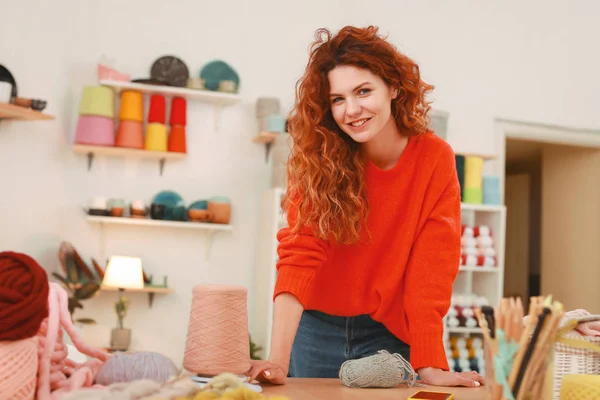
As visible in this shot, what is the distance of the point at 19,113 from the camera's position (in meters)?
2.97

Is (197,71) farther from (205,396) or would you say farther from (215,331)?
(205,396)

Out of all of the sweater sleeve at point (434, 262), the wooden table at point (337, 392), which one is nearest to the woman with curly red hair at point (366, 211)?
the sweater sleeve at point (434, 262)

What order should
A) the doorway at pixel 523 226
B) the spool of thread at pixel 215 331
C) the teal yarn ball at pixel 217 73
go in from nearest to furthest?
the spool of thread at pixel 215 331
the teal yarn ball at pixel 217 73
the doorway at pixel 523 226

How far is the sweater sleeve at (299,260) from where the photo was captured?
1332 millimetres

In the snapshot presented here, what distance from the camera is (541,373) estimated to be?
0.75 m

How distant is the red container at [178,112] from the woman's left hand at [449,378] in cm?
263

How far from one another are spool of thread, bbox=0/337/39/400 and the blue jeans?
2.56ft

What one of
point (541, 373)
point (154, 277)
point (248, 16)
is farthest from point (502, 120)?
point (541, 373)

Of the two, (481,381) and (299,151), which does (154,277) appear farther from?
(481,381)

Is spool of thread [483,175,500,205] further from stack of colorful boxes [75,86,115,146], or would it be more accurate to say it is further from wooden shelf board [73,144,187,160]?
stack of colorful boxes [75,86,115,146]

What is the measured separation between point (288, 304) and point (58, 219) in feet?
8.34

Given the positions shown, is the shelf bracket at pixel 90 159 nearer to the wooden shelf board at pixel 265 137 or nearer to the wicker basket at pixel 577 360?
the wooden shelf board at pixel 265 137

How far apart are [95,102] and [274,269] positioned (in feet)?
4.09

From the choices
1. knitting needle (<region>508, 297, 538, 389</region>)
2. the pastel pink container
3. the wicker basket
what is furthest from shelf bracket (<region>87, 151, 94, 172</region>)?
knitting needle (<region>508, 297, 538, 389</region>)
